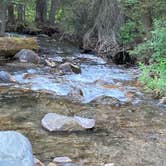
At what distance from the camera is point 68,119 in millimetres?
5566

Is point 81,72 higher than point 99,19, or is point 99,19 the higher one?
point 99,19

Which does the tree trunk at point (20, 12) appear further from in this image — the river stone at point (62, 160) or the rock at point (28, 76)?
the river stone at point (62, 160)

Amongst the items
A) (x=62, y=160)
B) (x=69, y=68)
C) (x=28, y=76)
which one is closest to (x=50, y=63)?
(x=69, y=68)

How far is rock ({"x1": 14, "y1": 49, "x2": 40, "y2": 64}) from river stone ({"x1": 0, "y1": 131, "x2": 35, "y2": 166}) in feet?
23.2

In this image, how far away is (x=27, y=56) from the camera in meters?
11.0

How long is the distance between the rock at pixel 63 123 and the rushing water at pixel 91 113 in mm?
88

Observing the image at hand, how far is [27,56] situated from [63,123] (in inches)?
230

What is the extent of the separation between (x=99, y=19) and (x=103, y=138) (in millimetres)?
9735

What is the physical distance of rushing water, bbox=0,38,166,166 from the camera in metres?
4.73

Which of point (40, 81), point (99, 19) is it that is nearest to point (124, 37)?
point (99, 19)

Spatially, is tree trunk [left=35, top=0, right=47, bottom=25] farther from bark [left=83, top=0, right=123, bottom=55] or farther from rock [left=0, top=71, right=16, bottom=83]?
rock [left=0, top=71, right=16, bottom=83]

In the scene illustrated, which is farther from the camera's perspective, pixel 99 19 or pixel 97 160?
pixel 99 19

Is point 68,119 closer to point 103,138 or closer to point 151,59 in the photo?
point 103,138

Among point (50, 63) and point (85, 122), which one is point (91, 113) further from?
point (50, 63)
